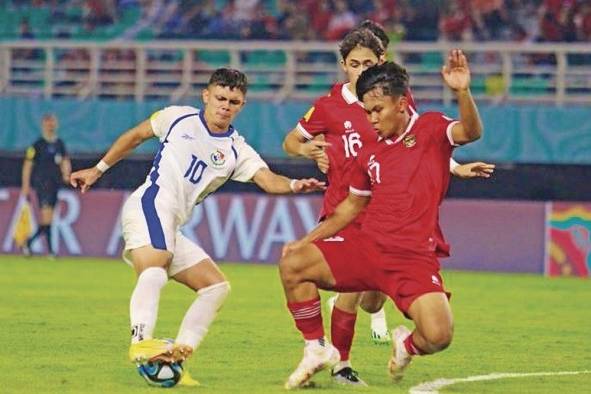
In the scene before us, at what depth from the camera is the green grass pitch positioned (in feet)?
31.8

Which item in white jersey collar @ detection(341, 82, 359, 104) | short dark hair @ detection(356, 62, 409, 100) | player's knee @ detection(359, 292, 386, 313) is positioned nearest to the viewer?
short dark hair @ detection(356, 62, 409, 100)

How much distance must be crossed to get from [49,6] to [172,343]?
20352mm

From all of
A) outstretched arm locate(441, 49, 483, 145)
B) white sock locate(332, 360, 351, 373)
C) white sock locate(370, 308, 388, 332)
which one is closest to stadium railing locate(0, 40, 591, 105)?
white sock locate(370, 308, 388, 332)

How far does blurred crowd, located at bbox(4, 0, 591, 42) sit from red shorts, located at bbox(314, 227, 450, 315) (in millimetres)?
16130

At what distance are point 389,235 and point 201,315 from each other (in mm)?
1360

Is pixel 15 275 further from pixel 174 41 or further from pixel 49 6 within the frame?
pixel 49 6

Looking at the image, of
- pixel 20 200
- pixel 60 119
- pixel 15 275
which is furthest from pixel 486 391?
pixel 60 119

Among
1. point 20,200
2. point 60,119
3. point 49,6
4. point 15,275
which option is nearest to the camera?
point 15,275

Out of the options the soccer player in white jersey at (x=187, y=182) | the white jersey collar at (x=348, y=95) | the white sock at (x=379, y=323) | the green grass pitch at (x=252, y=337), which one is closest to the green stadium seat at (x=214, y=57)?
the green grass pitch at (x=252, y=337)

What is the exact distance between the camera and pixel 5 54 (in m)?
25.8

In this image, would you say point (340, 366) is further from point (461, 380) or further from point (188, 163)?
point (188, 163)

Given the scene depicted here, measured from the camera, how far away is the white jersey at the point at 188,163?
9.84m

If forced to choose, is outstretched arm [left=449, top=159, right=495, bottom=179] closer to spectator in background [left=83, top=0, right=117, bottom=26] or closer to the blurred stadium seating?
the blurred stadium seating

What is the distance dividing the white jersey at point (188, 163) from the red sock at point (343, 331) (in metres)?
1.09
